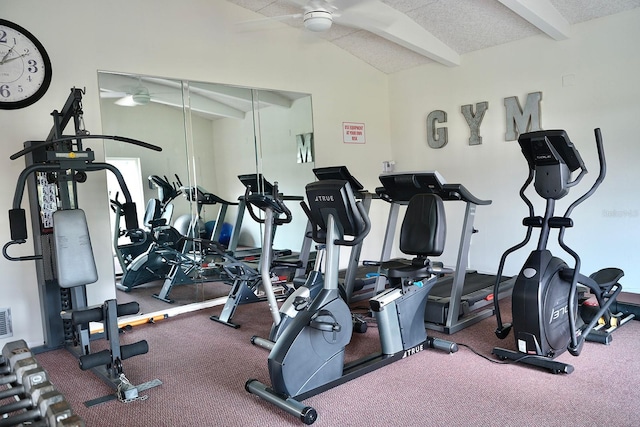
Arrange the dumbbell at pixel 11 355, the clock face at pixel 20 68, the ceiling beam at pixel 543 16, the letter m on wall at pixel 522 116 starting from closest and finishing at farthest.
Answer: the dumbbell at pixel 11 355 → the clock face at pixel 20 68 → the ceiling beam at pixel 543 16 → the letter m on wall at pixel 522 116

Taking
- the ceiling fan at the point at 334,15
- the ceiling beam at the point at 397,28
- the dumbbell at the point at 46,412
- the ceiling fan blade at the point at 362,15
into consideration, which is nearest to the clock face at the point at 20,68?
the ceiling fan at the point at 334,15

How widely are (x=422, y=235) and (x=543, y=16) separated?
2735mm

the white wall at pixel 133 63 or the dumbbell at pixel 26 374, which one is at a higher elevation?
the white wall at pixel 133 63

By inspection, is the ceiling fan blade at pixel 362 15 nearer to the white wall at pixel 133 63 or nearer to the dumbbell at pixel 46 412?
the white wall at pixel 133 63

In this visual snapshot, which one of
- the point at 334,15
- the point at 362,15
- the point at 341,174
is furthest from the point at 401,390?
the point at 362,15

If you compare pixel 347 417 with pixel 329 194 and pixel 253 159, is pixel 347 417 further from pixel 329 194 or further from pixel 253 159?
pixel 253 159

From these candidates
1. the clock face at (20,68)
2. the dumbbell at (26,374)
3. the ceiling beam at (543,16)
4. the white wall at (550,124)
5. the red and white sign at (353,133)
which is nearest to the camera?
the dumbbell at (26,374)

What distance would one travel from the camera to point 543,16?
4461 millimetres

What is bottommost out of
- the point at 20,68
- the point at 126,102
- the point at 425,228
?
the point at 425,228

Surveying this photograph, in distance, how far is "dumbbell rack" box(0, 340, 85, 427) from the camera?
1090 mm

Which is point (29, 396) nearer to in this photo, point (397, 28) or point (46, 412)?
point (46, 412)

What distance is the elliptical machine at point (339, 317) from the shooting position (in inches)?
102

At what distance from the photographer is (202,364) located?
3355 mm

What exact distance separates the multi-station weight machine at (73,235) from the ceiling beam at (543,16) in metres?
3.42
